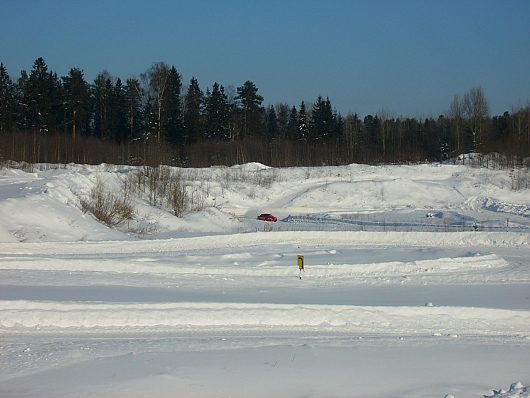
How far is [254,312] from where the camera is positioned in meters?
10.9

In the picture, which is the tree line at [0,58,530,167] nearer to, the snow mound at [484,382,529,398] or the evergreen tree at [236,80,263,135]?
the evergreen tree at [236,80,263,135]

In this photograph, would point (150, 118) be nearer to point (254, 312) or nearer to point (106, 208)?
point (106, 208)

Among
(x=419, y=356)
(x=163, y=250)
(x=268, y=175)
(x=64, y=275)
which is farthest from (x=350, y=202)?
(x=419, y=356)

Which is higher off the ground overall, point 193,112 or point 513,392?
point 193,112

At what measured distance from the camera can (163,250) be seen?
24.0m

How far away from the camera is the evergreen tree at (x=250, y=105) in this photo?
8675cm

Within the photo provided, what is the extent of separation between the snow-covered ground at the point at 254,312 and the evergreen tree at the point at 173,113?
43137 mm

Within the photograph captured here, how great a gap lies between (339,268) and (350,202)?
3756 centimetres

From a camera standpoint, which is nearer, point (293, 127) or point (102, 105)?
point (102, 105)

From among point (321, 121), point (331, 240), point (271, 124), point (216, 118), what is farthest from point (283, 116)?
point (331, 240)

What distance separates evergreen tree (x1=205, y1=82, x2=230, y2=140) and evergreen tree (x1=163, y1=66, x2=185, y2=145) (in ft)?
17.4

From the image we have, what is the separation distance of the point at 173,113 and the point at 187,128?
12.3 ft

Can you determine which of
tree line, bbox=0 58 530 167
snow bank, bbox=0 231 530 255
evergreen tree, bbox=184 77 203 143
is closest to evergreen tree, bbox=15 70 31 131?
tree line, bbox=0 58 530 167

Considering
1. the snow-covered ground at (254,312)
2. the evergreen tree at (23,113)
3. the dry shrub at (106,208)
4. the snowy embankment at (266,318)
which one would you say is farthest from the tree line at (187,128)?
the snowy embankment at (266,318)
